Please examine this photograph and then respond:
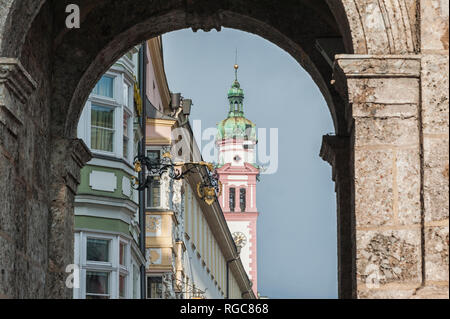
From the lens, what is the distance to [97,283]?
2633cm

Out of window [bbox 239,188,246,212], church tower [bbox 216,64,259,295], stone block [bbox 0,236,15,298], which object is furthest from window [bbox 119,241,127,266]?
window [bbox 239,188,246,212]

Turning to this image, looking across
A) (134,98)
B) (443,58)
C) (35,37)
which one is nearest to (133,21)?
(35,37)

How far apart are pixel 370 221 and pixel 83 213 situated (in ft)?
56.0

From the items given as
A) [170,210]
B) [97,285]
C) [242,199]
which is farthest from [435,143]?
[242,199]

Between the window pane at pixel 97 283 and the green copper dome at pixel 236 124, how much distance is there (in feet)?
363

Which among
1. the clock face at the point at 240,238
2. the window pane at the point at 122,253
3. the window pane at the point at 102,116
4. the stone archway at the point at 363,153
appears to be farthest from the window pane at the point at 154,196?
the clock face at the point at 240,238

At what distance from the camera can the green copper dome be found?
452 ft

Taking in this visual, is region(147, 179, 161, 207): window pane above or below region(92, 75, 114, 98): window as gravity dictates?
below

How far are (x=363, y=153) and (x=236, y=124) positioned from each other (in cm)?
12889

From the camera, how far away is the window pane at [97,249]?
84.5ft

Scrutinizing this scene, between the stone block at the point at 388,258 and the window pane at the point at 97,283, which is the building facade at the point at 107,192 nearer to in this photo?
the window pane at the point at 97,283

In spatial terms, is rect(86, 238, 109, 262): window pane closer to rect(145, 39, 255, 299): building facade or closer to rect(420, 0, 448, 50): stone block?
rect(145, 39, 255, 299): building facade

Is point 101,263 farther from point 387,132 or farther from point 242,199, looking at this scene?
point 242,199
